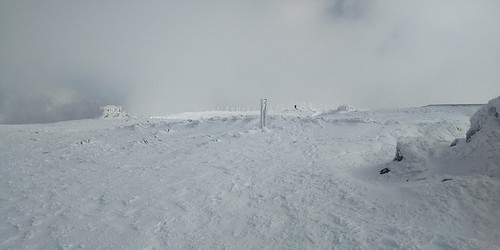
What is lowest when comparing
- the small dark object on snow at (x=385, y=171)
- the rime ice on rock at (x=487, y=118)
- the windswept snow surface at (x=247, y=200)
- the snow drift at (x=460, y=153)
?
the windswept snow surface at (x=247, y=200)

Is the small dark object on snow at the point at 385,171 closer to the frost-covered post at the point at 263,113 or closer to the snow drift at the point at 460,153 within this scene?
the snow drift at the point at 460,153

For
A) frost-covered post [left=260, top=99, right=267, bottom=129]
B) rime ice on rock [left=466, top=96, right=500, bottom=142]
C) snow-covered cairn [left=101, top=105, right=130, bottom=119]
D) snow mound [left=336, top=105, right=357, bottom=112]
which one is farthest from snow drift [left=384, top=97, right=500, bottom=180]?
snow-covered cairn [left=101, top=105, right=130, bottom=119]

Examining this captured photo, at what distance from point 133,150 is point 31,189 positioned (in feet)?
16.7

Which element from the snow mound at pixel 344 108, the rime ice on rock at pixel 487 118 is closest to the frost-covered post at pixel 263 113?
the rime ice on rock at pixel 487 118

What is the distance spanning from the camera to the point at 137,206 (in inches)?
304

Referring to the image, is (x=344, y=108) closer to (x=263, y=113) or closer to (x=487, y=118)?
(x=263, y=113)

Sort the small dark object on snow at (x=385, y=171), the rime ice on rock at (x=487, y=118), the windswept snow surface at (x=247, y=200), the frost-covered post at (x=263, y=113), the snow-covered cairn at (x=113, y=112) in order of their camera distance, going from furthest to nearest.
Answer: the snow-covered cairn at (x=113, y=112) < the frost-covered post at (x=263, y=113) < the small dark object on snow at (x=385, y=171) < the rime ice on rock at (x=487, y=118) < the windswept snow surface at (x=247, y=200)

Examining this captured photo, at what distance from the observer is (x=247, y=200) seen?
790 cm

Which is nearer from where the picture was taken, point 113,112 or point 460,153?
point 460,153

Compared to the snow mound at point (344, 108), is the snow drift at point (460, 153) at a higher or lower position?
lower

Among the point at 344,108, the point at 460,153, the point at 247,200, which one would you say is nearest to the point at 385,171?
the point at 460,153

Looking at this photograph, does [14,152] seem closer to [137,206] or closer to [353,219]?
[137,206]

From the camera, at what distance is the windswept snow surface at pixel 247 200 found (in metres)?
5.94

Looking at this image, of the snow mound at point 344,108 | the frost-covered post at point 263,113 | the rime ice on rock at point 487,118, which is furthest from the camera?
the snow mound at point 344,108
